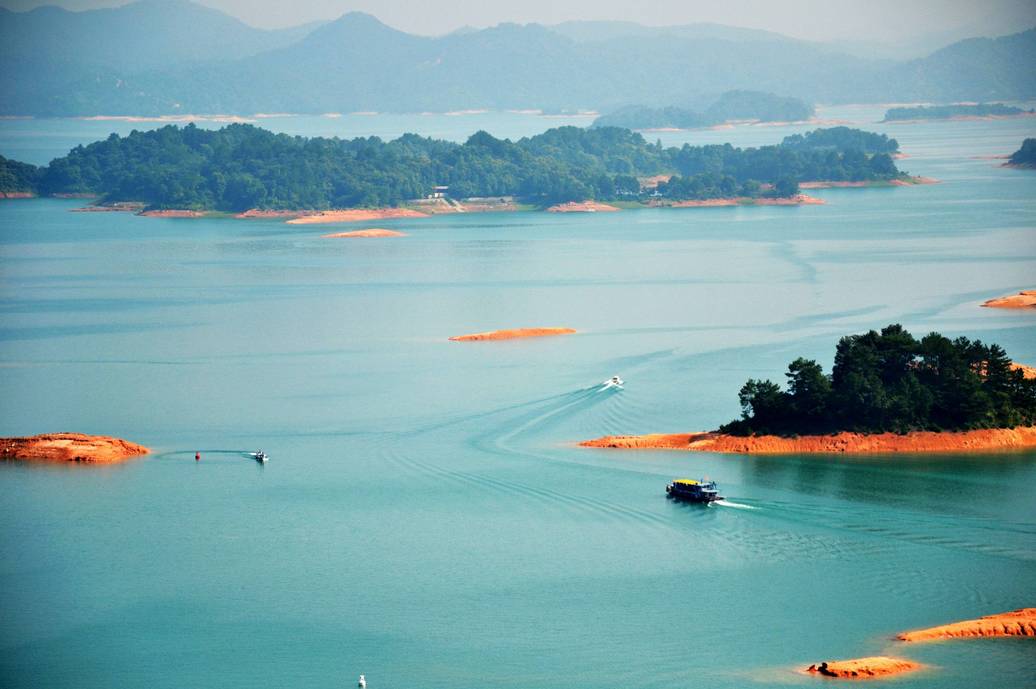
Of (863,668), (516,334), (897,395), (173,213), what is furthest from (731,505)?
(173,213)

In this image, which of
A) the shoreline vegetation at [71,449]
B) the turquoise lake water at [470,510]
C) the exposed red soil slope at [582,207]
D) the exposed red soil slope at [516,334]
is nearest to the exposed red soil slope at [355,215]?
the exposed red soil slope at [582,207]

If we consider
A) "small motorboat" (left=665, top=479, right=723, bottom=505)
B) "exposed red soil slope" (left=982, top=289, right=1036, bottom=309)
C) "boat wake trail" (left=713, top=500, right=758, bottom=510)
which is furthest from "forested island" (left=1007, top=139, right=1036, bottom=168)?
"boat wake trail" (left=713, top=500, right=758, bottom=510)

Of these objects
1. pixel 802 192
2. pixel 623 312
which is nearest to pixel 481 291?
pixel 623 312

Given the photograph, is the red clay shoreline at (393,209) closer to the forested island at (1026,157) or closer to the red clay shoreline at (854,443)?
the forested island at (1026,157)

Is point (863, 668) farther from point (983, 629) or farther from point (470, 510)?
point (470, 510)

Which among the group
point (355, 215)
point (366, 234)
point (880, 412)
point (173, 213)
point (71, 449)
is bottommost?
point (71, 449)

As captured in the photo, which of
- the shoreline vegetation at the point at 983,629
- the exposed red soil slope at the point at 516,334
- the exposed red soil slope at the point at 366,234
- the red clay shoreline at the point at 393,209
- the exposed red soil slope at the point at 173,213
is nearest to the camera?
the shoreline vegetation at the point at 983,629
